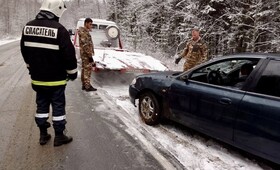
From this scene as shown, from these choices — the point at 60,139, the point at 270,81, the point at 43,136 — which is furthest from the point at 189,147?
the point at 43,136

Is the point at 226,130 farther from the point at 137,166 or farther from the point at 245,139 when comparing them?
the point at 137,166

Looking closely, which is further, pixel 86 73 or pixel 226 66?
pixel 86 73

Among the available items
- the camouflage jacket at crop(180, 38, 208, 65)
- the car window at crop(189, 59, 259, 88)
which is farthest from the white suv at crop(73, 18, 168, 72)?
the car window at crop(189, 59, 259, 88)

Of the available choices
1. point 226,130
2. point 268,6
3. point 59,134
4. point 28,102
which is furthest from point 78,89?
point 268,6

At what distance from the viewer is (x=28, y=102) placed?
21.2ft

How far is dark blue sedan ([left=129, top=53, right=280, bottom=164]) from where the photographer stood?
11.0 feet

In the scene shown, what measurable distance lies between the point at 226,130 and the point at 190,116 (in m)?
0.71

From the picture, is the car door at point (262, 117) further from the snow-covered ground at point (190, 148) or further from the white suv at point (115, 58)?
the white suv at point (115, 58)

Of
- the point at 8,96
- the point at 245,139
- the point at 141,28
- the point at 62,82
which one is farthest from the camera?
the point at 141,28

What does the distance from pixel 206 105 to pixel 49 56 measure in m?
2.30

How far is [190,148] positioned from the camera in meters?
4.26

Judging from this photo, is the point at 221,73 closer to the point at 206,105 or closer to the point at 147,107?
the point at 206,105

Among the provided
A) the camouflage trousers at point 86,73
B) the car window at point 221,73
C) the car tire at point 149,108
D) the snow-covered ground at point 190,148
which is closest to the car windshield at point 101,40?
the camouflage trousers at point 86,73

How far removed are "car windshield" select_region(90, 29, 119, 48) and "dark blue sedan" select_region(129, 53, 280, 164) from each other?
7.60 m
